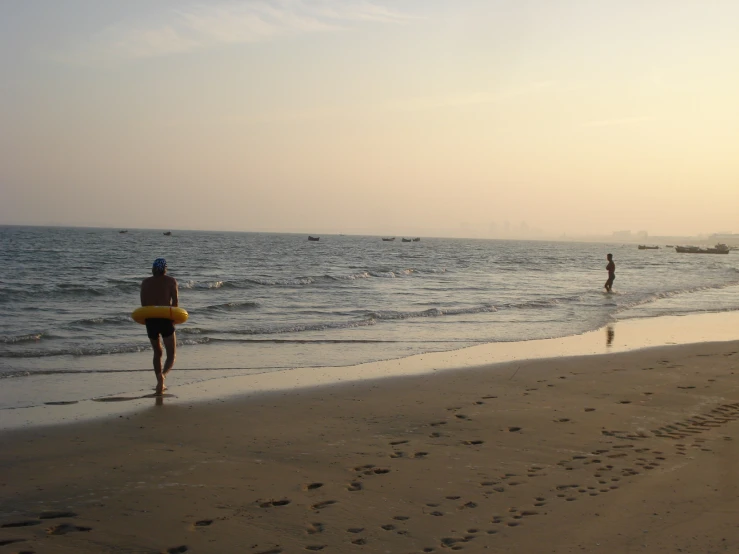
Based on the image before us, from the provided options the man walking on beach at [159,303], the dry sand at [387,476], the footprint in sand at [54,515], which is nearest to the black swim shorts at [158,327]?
the man walking on beach at [159,303]

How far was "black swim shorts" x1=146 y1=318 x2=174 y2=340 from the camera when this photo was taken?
936 centimetres

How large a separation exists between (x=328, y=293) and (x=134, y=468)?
21.9 meters

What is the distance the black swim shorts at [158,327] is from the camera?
936cm

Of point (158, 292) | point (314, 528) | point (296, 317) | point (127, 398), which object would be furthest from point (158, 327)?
point (296, 317)

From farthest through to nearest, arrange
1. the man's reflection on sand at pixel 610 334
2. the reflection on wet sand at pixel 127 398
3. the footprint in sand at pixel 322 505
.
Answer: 1. the man's reflection on sand at pixel 610 334
2. the reflection on wet sand at pixel 127 398
3. the footprint in sand at pixel 322 505

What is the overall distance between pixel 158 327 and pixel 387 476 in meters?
4.92

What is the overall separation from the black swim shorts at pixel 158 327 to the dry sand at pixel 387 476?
1418 millimetres

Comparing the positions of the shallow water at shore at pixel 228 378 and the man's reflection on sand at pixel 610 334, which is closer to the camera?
the shallow water at shore at pixel 228 378

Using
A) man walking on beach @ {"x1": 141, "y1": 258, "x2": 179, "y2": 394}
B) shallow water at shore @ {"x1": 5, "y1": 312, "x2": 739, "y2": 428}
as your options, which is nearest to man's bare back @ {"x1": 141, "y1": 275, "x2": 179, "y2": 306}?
man walking on beach @ {"x1": 141, "y1": 258, "x2": 179, "y2": 394}

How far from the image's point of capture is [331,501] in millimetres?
5113

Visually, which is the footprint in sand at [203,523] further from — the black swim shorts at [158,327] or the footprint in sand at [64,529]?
the black swim shorts at [158,327]

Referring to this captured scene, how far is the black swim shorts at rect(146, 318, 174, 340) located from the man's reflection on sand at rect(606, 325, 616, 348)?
941 centimetres

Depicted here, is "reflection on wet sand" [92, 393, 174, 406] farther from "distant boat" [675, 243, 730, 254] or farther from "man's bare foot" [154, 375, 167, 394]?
"distant boat" [675, 243, 730, 254]

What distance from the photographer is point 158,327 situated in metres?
9.39
